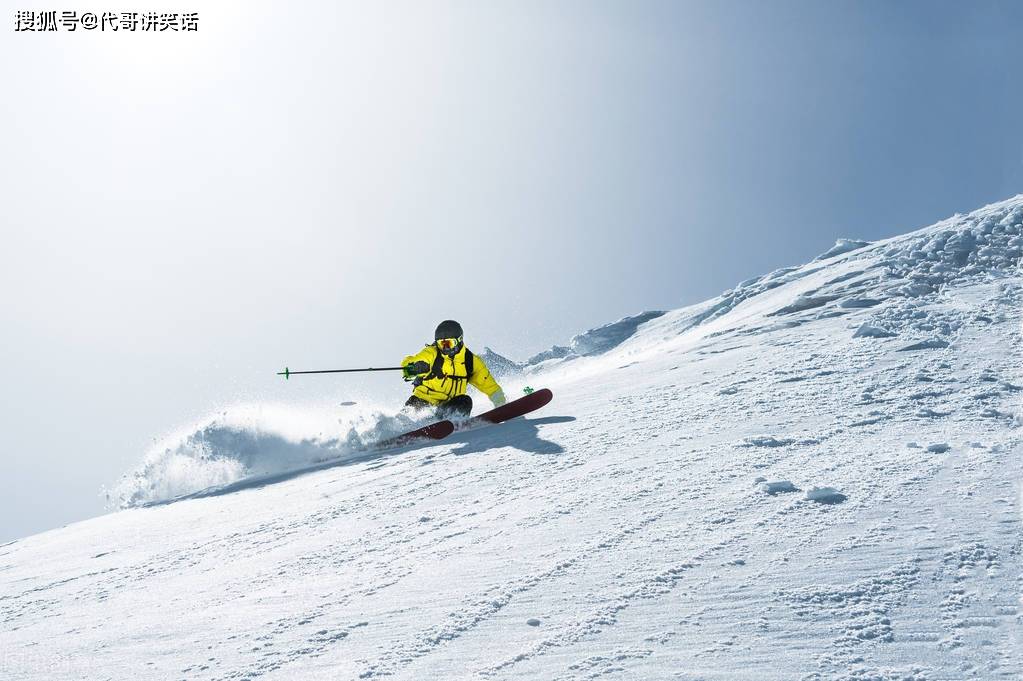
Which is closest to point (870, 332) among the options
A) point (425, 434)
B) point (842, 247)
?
point (425, 434)

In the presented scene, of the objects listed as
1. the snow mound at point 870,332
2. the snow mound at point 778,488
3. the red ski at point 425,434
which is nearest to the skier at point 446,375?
the red ski at point 425,434

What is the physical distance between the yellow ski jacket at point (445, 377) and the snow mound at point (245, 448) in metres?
0.58

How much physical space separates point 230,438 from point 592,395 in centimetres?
600

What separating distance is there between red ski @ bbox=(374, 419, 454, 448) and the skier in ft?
3.47

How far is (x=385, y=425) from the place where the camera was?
1162 centimetres

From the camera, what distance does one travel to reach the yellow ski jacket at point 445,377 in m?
11.8

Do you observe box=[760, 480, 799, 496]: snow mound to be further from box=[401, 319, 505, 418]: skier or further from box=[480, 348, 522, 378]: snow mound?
box=[480, 348, 522, 378]: snow mound

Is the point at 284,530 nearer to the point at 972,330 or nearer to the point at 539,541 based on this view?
the point at 539,541

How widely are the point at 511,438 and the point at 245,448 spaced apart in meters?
5.00

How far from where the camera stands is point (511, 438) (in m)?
9.51

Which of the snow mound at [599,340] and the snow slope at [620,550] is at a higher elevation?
the snow mound at [599,340]

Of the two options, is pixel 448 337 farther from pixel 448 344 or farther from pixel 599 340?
pixel 599 340

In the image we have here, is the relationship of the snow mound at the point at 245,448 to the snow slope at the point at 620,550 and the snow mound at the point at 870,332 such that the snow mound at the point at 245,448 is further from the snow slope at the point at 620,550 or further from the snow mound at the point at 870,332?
the snow mound at the point at 870,332

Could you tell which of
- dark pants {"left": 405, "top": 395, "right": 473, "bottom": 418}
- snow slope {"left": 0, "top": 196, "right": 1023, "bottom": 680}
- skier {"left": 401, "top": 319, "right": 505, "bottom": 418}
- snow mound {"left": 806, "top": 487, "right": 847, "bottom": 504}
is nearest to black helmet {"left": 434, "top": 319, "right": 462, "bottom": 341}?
skier {"left": 401, "top": 319, "right": 505, "bottom": 418}
